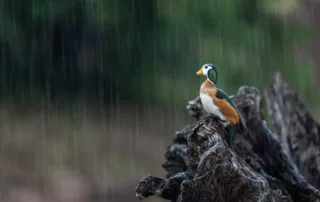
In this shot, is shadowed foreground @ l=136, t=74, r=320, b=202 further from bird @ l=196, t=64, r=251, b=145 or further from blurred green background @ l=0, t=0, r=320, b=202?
blurred green background @ l=0, t=0, r=320, b=202

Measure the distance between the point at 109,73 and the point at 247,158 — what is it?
219 cm

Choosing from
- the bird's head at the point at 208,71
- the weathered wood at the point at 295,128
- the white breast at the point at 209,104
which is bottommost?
the weathered wood at the point at 295,128

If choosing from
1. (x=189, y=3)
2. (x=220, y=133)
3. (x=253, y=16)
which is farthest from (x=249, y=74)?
(x=220, y=133)

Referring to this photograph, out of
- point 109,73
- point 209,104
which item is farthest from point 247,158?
point 109,73

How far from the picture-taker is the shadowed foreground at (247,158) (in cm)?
156

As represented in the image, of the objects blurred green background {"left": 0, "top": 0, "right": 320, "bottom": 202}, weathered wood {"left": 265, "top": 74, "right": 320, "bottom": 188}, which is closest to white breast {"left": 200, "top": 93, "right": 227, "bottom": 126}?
weathered wood {"left": 265, "top": 74, "right": 320, "bottom": 188}

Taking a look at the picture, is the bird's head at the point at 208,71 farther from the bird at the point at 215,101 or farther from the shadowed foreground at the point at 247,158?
the shadowed foreground at the point at 247,158

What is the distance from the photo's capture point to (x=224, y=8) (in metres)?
3.97

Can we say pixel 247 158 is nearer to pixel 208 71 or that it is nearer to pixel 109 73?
pixel 208 71

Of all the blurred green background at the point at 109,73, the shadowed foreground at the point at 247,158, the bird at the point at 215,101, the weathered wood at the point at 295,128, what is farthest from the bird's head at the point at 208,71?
the blurred green background at the point at 109,73

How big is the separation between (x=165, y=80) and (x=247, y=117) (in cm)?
196

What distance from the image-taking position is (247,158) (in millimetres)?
2152

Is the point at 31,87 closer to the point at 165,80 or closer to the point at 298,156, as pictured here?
the point at 165,80

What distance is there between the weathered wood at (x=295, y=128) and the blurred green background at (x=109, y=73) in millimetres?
1262
